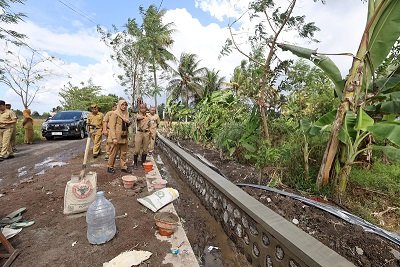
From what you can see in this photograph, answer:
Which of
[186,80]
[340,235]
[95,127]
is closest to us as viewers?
[340,235]

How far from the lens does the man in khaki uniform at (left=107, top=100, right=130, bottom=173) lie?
19.7ft

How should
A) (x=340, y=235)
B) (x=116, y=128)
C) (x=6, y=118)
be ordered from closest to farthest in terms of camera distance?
(x=340, y=235) < (x=116, y=128) < (x=6, y=118)

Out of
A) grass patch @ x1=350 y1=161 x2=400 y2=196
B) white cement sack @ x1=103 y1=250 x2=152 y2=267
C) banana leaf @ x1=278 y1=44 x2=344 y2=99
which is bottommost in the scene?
white cement sack @ x1=103 y1=250 x2=152 y2=267

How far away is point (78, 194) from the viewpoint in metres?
3.60

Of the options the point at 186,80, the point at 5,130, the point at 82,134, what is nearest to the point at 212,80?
the point at 186,80

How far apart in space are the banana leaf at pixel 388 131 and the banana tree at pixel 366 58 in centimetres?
54

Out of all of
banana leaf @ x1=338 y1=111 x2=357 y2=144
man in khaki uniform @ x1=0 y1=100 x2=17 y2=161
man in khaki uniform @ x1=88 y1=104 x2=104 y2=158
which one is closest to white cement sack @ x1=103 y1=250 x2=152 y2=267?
banana leaf @ x1=338 y1=111 x2=357 y2=144

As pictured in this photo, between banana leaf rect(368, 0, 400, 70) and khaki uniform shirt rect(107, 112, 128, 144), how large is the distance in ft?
17.3

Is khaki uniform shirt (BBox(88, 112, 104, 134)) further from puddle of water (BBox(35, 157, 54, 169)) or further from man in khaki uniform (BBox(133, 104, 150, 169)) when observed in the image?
man in khaki uniform (BBox(133, 104, 150, 169))

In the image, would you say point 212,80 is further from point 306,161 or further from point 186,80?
point 306,161

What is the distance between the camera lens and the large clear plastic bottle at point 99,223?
9.62 feet

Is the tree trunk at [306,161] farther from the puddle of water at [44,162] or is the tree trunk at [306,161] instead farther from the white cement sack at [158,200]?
the puddle of water at [44,162]

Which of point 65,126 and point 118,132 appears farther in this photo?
point 65,126

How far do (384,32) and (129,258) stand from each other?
14.7 ft
